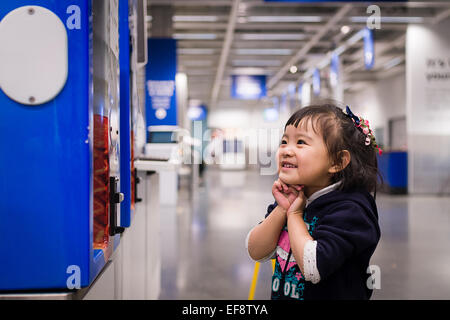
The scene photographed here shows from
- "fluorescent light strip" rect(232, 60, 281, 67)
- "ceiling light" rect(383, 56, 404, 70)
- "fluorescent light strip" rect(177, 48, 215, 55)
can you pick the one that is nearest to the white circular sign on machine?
"fluorescent light strip" rect(177, 48, 215, 55)

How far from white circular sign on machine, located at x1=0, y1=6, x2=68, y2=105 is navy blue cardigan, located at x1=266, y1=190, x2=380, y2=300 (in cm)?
64

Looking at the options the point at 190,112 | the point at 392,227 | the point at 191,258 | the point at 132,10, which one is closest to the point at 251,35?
the point at 392,227

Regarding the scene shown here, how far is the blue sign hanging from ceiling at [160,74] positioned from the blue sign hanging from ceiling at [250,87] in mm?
6186

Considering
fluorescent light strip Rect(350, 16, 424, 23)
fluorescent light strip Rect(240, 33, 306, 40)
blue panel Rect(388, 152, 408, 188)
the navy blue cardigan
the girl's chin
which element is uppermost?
fluorescent light strip Rect(240, 33, 306, 40)

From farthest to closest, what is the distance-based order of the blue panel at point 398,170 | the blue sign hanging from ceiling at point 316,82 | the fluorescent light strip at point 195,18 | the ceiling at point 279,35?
1. the blue sign hanging from ceiling at point 316,82
2. the blue panel at point 398,170
3. the fluorescent light strip at point 195,18
4. the ceiling at point 279,35

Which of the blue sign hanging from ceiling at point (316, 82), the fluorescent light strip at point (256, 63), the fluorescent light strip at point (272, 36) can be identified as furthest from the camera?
the fluorescent light strip at point (256, 63)

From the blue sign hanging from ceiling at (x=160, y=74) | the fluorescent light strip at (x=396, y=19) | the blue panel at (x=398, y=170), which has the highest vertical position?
the fluorescent light strip at (x=396, y=19)

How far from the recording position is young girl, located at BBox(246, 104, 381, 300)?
94cm

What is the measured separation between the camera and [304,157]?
3.21 feet

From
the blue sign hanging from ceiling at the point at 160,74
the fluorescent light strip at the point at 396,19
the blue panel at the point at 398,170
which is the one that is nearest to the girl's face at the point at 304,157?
the blue sign hanging from ceiling at the point at 160,74

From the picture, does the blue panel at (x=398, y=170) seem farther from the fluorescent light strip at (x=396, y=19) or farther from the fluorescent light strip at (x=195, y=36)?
the fluorescent light strip at (x=195, y=36)

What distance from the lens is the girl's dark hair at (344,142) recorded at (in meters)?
0.99

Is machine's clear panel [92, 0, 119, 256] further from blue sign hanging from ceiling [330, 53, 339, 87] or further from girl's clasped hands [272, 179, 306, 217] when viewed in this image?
A: blue sign hanging from ceiling [330, 53, 339, 87]
